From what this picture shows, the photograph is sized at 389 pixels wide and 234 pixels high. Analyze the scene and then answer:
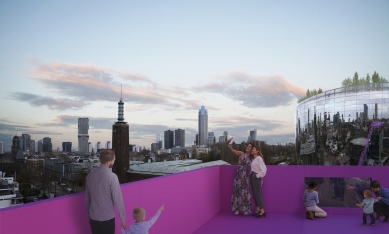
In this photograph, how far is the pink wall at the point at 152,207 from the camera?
2.53 m

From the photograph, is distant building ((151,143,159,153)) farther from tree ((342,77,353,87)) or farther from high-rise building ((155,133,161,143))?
tree ((342,77,353,87))

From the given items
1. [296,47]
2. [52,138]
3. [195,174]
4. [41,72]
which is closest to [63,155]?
[52,138]

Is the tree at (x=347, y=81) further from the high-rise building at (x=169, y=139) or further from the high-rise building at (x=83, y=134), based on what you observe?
the high-rise building at (x=83, y=134)

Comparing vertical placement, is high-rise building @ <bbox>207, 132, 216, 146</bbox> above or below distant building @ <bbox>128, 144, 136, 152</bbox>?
above

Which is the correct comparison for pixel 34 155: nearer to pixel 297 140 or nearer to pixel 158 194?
pixel 297 140

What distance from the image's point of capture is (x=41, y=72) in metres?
94.6

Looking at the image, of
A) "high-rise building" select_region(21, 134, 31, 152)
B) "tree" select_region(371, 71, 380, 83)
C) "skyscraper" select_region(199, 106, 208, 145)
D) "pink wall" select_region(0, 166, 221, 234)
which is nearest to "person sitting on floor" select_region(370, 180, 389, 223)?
"pink wall" select_region(0, 166, 221, 234)

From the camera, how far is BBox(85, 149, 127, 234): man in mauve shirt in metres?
3.14

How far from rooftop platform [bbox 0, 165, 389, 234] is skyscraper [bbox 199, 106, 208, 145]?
78.1 metres

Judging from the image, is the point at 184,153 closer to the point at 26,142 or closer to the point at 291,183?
the point at 26,142

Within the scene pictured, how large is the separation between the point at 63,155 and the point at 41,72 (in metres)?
22.3

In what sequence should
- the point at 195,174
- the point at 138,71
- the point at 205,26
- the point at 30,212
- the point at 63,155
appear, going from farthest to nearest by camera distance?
the point at 138,71, the point at 63,155, the point at 205,26, the point at 195,174, the point at 30,212

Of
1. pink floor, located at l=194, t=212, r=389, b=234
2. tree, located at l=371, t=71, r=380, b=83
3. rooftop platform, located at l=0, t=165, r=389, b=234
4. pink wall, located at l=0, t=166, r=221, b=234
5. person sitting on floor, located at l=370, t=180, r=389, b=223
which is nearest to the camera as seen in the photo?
pink wall, located at l=0, t=166, r=221, b=234

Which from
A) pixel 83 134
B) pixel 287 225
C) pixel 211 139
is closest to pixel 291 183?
pixel 287 225
